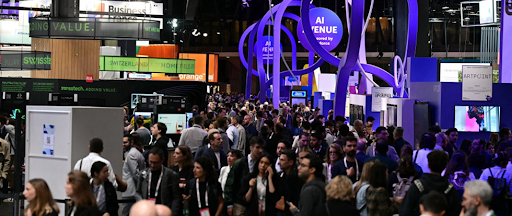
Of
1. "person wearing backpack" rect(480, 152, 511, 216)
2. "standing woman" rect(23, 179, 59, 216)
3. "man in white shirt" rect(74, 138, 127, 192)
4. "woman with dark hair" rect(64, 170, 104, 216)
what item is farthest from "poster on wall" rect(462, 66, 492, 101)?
"standing woman" rect(23, 179, 59, 216)

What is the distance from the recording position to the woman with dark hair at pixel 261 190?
6.04m

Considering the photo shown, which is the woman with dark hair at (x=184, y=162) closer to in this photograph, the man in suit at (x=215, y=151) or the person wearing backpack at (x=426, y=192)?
the man in suit at (x=215, y=151)

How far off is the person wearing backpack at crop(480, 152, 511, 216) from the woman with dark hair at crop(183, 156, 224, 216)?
2.79 meters

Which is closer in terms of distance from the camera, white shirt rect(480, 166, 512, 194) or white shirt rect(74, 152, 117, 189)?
white shirt rect(74, 152, 117, 189)

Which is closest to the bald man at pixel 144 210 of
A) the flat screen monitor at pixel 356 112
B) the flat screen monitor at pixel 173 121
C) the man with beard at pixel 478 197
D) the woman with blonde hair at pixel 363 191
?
the man with beard at pixel 478 197

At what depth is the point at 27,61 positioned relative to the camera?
55.5ft

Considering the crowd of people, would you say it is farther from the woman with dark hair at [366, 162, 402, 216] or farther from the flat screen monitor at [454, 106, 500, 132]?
the flat screen monitor at [454, 106, 500, 132]

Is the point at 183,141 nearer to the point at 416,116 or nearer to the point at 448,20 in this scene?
the point at 416,116

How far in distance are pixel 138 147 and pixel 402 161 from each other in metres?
3.61

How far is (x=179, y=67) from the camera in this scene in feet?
73.5

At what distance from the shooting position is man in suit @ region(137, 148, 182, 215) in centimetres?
618

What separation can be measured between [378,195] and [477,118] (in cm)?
904

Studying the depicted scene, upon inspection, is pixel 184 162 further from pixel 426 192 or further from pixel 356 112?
pixel 356 112

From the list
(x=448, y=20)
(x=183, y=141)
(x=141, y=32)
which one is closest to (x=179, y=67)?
(x=141, y=32)
